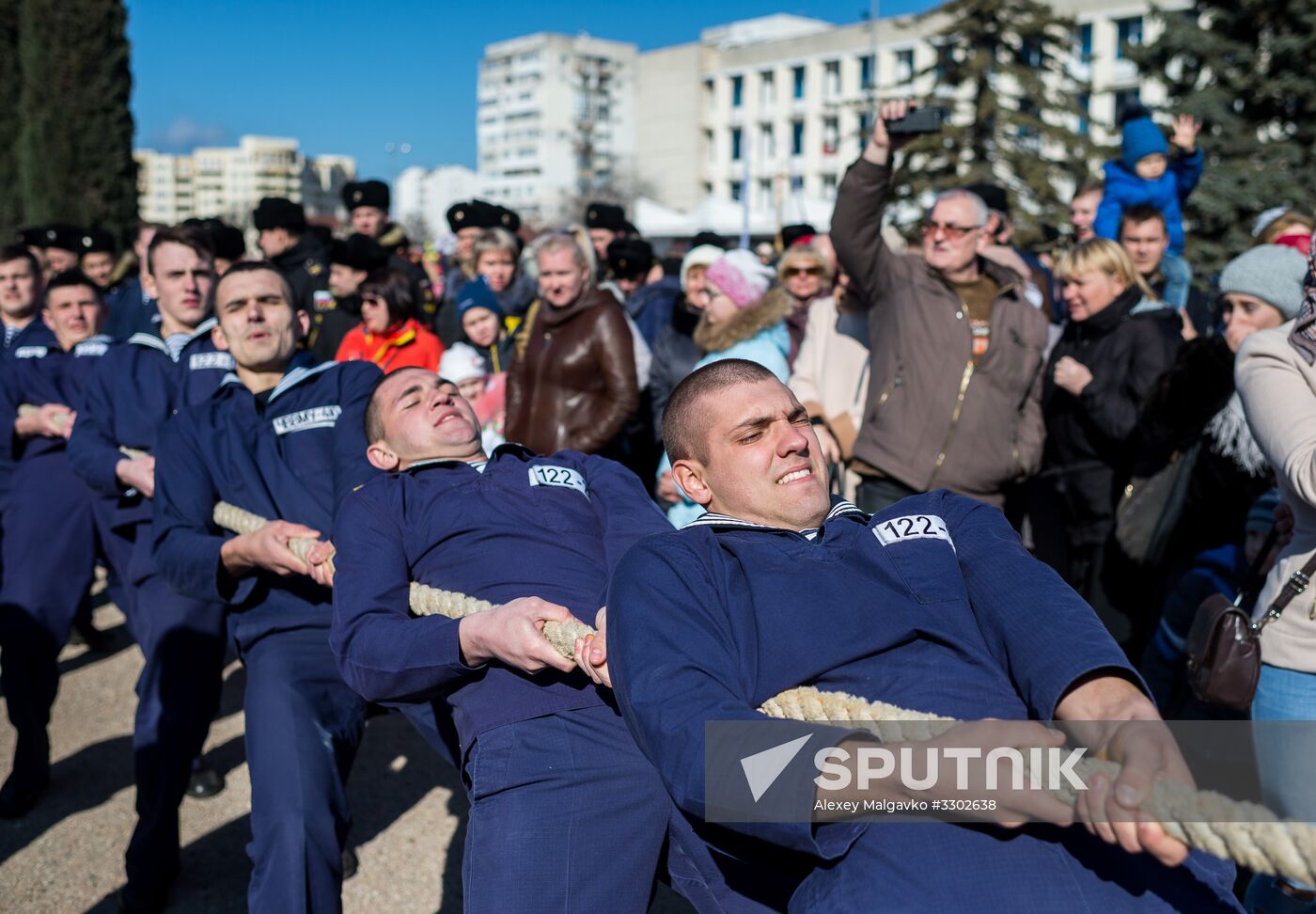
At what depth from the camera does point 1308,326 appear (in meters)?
2.85

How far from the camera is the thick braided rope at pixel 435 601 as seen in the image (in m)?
2.45

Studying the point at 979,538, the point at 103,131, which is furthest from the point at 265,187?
the point at 979,538

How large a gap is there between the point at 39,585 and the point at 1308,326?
494 centimetres

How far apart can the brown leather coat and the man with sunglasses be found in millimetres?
1285

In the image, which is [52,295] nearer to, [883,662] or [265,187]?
[883,662]

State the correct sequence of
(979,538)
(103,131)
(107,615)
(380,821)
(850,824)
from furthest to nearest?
(103,131)
(107,615)
(380,821)
(979,538)
(850,824)

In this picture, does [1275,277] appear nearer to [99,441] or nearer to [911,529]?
[911,529]

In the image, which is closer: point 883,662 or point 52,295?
point 883,662

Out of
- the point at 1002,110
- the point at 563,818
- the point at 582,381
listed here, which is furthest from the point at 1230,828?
the point at 1002,110

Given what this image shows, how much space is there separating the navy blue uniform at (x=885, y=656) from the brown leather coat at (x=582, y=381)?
10.1ft

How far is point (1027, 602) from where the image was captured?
2.14m

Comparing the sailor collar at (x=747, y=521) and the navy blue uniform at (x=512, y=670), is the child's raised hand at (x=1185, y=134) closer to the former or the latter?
the navy blue uniform at (x=512, y=670)

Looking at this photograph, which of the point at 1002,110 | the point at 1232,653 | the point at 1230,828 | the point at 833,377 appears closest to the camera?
the point at 1230,828

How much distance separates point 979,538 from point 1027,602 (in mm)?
239
